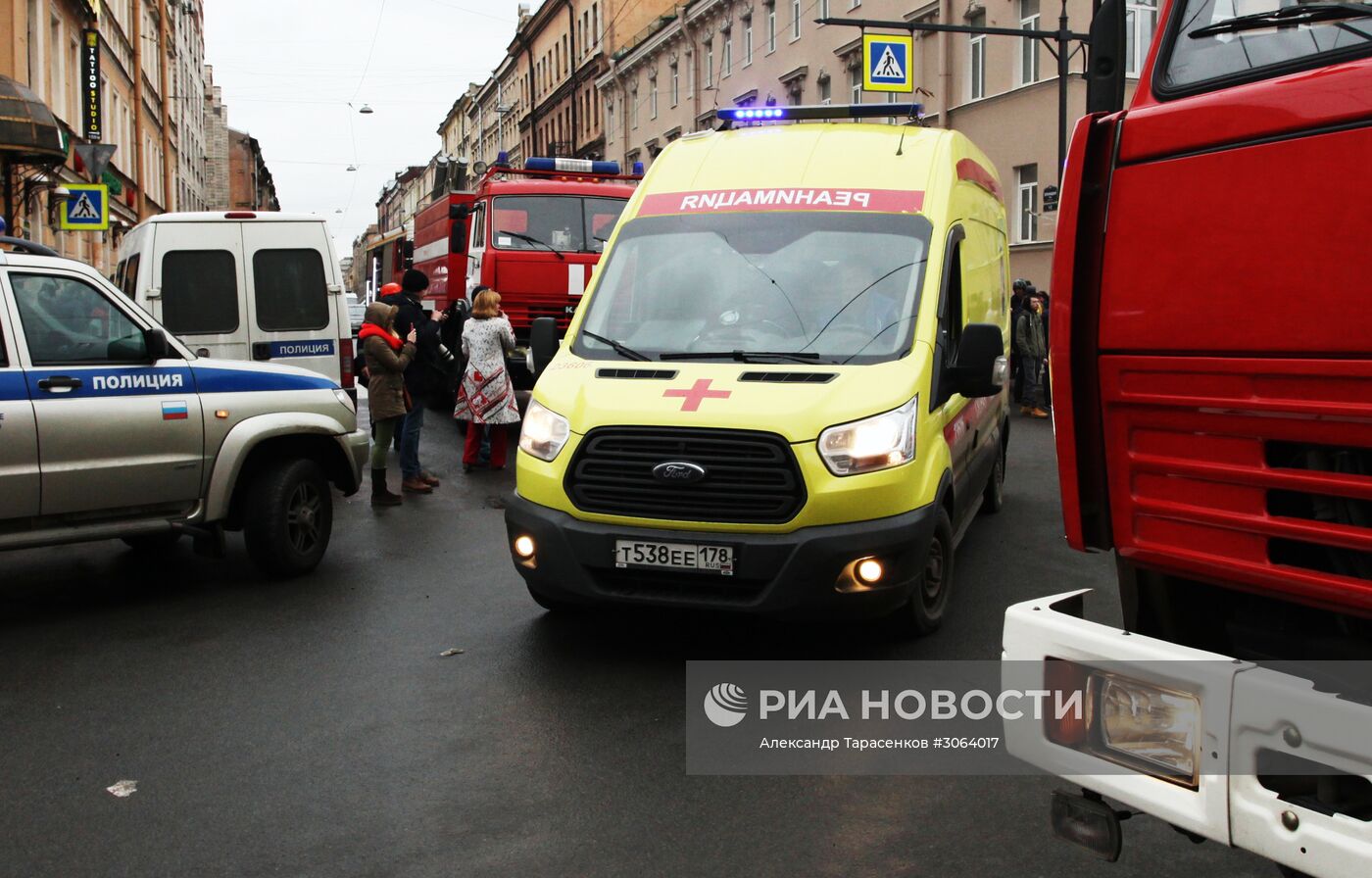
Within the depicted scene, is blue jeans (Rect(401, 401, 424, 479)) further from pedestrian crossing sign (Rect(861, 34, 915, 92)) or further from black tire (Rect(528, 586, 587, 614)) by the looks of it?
pedestrian crossing sign (Rect(861, 34, 915, 92))

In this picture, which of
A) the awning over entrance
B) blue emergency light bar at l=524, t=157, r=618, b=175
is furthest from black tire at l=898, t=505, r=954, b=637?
the awning over entrance

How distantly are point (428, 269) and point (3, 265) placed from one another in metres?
18.5

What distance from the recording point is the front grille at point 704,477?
528 cm

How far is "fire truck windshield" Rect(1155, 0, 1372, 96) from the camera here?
2.70 metres

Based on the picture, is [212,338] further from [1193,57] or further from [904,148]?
[1193,57]

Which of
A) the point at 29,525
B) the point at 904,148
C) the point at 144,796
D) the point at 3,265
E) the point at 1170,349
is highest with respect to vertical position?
the point at 904,148

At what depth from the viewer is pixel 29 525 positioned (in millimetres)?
6484

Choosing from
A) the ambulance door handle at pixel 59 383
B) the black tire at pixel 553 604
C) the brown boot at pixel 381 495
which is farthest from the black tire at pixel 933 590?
the brown boot at pixel 381 495

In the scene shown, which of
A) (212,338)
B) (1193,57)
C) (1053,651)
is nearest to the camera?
(1053,651)

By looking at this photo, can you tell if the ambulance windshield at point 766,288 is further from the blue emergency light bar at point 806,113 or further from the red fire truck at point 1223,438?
the red fire truck at point 1223,438

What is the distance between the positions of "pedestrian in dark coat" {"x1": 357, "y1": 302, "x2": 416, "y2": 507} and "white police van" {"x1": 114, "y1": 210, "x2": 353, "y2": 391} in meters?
0.70

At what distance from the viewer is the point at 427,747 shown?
184 inches

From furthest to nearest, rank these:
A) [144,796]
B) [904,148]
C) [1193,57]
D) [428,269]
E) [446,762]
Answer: [428,269] → [904,148] → [446,762] → [144,796] → [1193,57]

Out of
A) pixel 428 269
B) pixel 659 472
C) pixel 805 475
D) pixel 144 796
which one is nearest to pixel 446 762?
pixel 144 796
